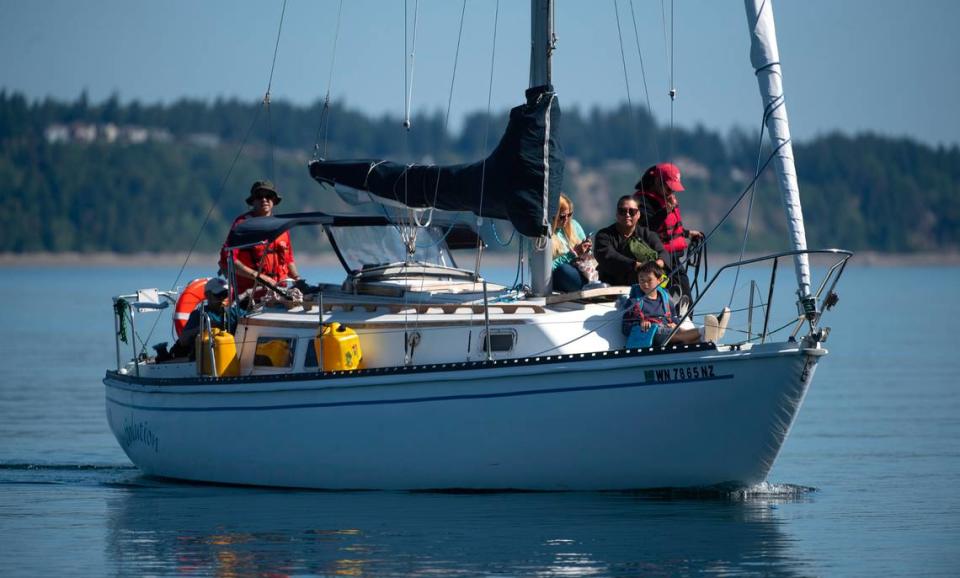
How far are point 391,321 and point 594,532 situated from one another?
10.5 ft

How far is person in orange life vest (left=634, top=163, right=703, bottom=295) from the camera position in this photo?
651 inches

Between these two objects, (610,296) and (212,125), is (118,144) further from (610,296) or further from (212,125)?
(610,296)

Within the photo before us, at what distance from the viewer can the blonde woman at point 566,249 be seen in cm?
1706

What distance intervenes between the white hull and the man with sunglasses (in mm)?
1876

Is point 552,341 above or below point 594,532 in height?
above

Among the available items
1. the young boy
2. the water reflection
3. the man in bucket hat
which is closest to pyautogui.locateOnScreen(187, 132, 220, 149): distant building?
the man in bucket hat

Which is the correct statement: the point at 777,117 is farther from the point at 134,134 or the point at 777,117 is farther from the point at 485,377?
the point at 134,134

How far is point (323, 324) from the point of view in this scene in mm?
16656

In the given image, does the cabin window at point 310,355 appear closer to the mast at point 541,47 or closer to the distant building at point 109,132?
the mast at point 541,47

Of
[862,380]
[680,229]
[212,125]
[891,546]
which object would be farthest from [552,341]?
[212,125]

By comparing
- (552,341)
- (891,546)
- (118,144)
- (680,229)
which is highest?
(118,144)

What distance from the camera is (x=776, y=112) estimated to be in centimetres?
1502

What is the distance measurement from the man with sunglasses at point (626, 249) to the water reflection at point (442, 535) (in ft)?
7.48

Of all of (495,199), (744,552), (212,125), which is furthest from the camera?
(212,125)
